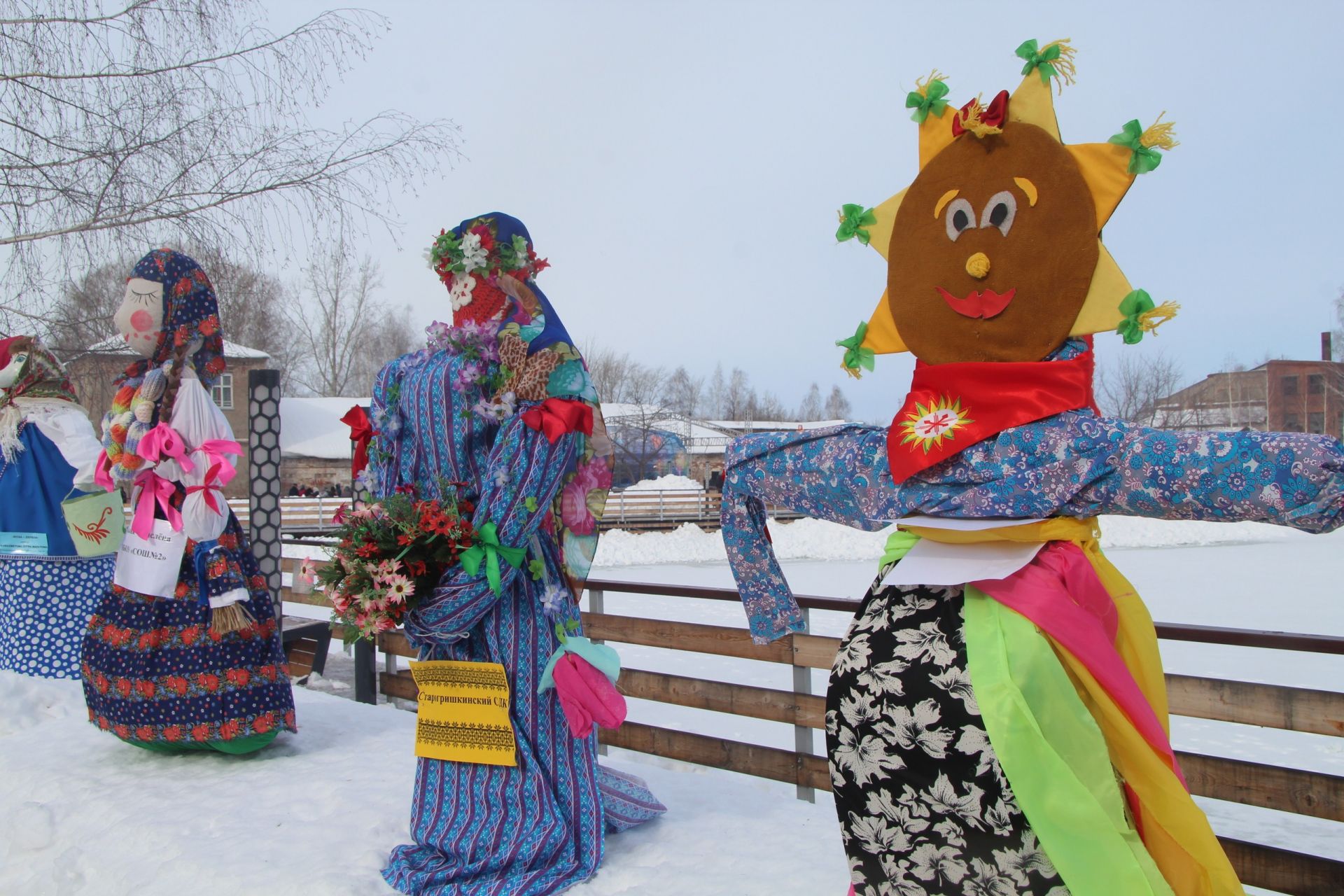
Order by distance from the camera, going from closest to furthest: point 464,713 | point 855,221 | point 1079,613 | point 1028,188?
1. point 1079,613
2. point 1028,188
3. point 855,221
4. point 464,713

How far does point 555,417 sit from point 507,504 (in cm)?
30

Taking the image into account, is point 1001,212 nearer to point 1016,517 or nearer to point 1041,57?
point 1041,57

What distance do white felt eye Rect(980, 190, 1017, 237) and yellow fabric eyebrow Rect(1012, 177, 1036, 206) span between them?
0.03 metres

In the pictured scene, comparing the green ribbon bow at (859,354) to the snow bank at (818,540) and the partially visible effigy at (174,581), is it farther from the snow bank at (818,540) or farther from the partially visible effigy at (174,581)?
the snow bank at (818,540)

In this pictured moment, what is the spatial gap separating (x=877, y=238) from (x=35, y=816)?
359 cm

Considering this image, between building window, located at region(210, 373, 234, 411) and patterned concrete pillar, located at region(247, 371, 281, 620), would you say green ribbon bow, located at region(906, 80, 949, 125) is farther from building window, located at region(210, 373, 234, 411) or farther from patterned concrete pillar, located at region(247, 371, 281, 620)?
building window, located at region(210, 373, 234, 411)

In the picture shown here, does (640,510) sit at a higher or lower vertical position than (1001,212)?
lower

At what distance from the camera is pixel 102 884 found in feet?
9.45

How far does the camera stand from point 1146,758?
1741 mm

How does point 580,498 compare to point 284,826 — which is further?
point 284,826

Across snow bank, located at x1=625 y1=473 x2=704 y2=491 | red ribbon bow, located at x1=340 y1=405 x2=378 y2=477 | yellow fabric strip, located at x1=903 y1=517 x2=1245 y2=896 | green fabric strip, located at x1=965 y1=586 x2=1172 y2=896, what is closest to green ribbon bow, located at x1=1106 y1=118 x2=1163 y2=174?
yellow fabric strip, located at x1=903 y1=517 x2=1245 y2=896

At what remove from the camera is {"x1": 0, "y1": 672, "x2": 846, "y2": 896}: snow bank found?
278 cm

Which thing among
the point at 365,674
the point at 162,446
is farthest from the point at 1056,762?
the point at 365,674

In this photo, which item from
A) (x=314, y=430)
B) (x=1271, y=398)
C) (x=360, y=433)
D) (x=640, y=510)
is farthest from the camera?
(x=314, y=430)
